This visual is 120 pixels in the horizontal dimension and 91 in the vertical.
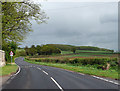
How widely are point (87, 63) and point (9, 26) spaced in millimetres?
20338

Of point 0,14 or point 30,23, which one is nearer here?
point 0,14

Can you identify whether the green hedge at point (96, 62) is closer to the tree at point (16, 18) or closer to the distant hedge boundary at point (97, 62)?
the distant hedge boundary at point (97, 62)

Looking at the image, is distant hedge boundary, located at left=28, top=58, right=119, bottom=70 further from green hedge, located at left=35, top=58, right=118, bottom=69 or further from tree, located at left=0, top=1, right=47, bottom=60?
tree, located at left=0, top=1, right=47, bottom=60

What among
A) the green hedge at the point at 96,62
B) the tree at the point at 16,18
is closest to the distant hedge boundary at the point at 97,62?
the green hedge at the point at 96,62

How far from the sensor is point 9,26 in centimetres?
2192

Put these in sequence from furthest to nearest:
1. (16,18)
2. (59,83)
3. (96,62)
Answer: (96,62), (16,18), (59,83)

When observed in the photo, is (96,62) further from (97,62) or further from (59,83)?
(59,83)

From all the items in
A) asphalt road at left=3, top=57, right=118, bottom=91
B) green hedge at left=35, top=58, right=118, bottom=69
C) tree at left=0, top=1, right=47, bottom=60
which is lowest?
green hedge at left=35, top=58, right=118, bottom=69

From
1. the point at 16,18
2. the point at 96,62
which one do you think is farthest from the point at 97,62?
the point at 16,18

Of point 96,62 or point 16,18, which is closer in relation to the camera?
point 16,18

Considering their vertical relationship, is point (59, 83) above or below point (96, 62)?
above

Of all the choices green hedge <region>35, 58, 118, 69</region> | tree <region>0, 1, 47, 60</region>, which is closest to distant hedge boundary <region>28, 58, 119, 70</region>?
green hedge <region>35, 58, 118, 69</region>

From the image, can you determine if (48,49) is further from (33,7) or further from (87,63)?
(33,7)

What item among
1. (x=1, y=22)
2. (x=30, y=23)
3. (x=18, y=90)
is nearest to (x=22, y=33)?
(x=30, y=23)
